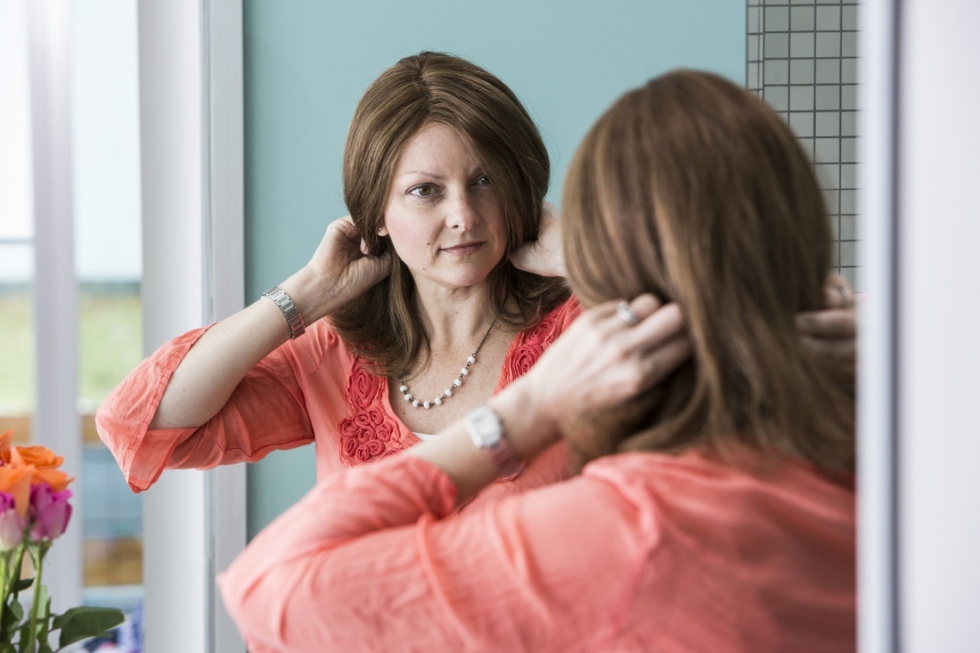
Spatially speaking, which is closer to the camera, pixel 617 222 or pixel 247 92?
pixel 617 222

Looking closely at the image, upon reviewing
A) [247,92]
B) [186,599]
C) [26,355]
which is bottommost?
[186,599]

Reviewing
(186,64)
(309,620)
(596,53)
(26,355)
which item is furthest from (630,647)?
(26,355)

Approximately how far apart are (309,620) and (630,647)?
8.0 inches

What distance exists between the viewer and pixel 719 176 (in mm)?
614

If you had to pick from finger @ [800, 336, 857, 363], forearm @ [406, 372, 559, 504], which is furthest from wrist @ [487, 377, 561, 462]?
finger @ [800, 336, 857, 363]

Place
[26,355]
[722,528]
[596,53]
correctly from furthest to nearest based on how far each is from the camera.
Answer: [26,355] → [596,53] → [722,528]

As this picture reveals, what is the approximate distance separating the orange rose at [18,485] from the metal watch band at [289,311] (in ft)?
1.15

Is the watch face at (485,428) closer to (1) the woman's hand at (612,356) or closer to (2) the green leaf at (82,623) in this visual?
(1) the woman's hand at (612,356)

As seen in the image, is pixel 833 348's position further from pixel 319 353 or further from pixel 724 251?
pixel 319 353

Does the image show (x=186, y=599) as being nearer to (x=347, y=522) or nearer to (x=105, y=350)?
(x=105, y=350)

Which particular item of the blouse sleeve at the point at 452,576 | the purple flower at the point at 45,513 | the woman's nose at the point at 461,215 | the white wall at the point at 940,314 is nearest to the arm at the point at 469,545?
the blouse sleeve at the point at 452,576

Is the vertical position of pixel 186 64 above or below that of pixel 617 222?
above

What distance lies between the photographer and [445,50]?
4.67 feet

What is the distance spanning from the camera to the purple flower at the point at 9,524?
0.92 metres
